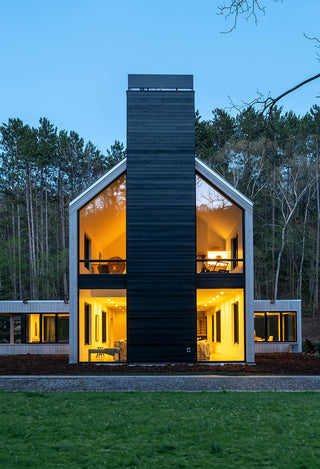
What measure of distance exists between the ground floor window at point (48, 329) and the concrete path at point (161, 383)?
973cm

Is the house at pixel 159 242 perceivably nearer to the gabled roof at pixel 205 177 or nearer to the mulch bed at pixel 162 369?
the gabled roof at pixel 205 177

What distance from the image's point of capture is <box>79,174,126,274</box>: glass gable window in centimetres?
1612

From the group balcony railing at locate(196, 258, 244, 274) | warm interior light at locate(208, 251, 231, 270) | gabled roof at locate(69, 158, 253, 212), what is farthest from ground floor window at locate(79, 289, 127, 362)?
warm interior light at locate(208, 251, 231, 270)

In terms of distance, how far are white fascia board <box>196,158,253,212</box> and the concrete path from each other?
548 cm

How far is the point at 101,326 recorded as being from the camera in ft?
60.3

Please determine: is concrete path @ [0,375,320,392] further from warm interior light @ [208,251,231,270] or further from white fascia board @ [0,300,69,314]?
white fascia board @ [0,300,69,314]

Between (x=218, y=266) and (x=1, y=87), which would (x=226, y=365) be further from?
(x=1, y=87)

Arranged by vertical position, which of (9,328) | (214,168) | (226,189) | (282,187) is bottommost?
(9,328)

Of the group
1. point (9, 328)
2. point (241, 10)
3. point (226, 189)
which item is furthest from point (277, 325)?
point (241, 10)

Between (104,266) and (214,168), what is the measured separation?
62.5 feet

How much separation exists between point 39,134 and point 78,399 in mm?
29984

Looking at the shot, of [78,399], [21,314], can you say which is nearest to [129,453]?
[78,399]

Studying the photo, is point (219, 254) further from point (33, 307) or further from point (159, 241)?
point (33, 307)

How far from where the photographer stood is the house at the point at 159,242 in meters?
15.5
